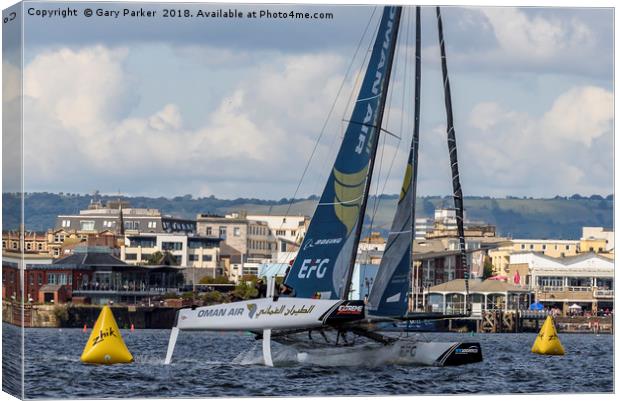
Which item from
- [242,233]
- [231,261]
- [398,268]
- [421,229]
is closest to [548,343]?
[398,268]

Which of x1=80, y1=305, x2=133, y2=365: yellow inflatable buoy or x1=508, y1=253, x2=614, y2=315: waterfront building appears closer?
x1=80, y1=305, x2=133, y2=365: yellow inflatable buoy

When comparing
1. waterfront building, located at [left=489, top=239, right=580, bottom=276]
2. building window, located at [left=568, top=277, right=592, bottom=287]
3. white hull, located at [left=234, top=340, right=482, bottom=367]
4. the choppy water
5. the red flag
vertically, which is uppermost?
waterfront building, located at [left=489, top=239, right=580, bottom=276]

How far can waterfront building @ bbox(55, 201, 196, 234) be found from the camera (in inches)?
4469

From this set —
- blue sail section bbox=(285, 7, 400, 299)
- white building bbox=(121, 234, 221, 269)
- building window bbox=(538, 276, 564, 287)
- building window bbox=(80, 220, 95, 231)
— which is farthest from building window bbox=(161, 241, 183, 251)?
blue sail section bbox=(285, 7, 400, 299)

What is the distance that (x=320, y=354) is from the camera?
107 ft

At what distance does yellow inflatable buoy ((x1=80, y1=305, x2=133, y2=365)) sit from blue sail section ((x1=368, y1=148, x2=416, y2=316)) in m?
6.27

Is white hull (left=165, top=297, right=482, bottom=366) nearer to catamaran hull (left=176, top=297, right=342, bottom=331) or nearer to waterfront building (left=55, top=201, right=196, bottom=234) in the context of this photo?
catamaran hull (left=176, top=297, right=342, bottom=331)

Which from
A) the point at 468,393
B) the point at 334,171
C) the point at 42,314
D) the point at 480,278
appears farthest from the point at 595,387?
the point at 480,278

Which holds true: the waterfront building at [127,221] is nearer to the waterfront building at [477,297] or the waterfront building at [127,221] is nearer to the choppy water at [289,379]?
the waterfront building at [477,297]

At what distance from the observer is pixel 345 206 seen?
31.9 metres

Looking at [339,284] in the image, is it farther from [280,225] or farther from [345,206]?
[280,225]

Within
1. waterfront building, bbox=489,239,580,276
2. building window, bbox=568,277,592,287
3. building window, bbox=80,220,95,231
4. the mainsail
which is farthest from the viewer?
building window, bbox=80,220,95,231

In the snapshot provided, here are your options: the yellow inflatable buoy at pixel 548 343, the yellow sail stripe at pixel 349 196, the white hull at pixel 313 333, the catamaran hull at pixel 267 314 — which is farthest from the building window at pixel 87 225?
the catamaran hull at pixel 267 314

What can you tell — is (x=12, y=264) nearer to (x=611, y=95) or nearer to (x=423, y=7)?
(x=423, y=7)
